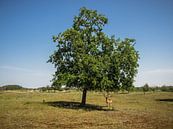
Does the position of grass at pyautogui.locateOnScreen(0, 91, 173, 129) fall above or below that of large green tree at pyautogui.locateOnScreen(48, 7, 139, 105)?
Result: below

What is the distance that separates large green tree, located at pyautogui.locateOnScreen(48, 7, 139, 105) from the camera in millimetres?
39344

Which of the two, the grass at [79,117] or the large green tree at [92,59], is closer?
the grass at [79,117]

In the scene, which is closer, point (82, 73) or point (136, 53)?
point (82, 73)

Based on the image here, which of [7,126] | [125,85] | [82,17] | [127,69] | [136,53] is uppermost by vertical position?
[82,17]

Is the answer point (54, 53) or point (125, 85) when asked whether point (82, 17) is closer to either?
point (54, 53)

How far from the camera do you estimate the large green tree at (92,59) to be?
39.3 metres

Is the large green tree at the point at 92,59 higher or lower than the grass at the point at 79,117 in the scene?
higher

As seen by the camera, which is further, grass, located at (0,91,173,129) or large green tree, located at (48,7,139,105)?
large green tree, located at (48,7,139,105)

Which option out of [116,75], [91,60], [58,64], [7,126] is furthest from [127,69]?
[7,126]

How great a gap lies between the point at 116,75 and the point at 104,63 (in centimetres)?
304

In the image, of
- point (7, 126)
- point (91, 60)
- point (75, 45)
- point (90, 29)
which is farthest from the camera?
point (90, 29)

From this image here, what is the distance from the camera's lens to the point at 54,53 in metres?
45.6

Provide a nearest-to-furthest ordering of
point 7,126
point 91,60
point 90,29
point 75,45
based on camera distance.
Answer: point 7,126 < point 91,60 < point 75,45 < point 90,29

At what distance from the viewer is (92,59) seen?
38906mm
